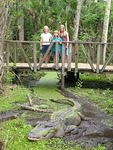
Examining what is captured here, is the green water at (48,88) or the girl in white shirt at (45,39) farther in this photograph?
the girl in white shirt at (45,39)

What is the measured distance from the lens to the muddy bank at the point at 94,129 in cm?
598

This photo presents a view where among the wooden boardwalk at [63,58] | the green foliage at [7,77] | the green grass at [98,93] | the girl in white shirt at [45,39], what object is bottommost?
the green grass at [98,93]

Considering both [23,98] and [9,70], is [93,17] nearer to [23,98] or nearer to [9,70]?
[9,70]

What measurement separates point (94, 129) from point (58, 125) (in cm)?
88

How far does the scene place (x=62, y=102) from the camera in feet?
28.3

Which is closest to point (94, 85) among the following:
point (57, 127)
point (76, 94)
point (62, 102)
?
point (76, 94)

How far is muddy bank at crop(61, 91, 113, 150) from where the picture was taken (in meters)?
5.98

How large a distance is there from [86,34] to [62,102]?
7.19 metres

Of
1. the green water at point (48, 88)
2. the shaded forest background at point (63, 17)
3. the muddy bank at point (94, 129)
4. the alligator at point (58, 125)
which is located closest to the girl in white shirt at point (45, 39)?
the green water at point (48, 88)

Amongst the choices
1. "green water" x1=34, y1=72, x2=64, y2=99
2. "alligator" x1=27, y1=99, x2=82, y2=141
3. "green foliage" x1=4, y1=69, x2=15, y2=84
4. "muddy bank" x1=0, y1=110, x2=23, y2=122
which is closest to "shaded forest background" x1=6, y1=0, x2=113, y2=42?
"green water" x1=34, y1=72, x2=64, y2=99

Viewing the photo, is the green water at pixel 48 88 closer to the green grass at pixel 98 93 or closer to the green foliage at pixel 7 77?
the green grass at pixel 98 93

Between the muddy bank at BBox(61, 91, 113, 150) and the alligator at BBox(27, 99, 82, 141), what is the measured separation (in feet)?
0.55

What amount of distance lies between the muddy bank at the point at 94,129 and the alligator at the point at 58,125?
169mm

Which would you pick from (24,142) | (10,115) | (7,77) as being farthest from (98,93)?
(24,142)
